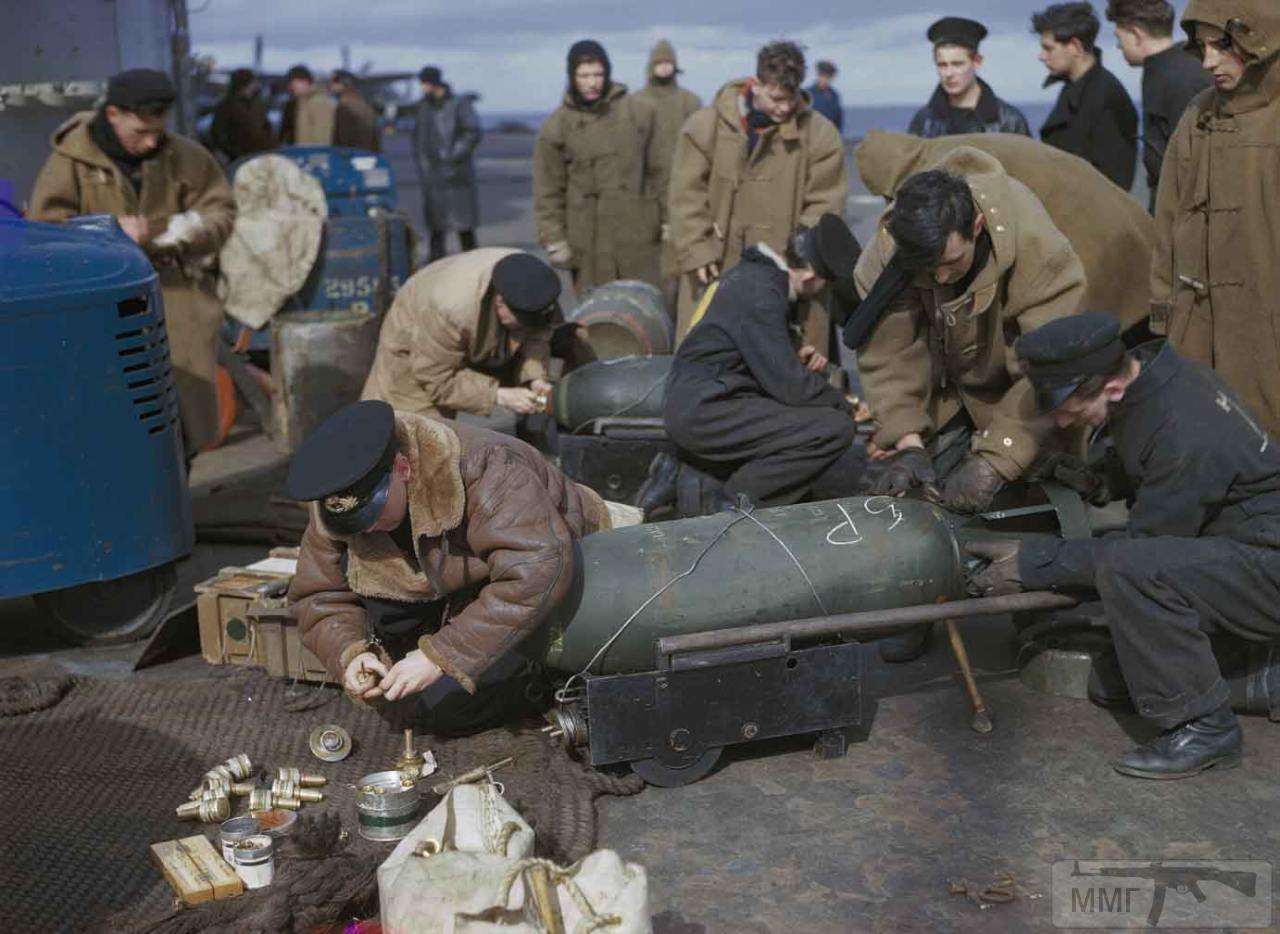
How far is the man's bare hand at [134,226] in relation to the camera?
6481 millimetres

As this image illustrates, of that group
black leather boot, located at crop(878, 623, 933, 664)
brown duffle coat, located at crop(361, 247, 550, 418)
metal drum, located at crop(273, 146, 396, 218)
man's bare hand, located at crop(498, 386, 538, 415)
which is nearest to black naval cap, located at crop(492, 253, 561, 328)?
brown duffle coat, located at crop(361, 247, 550, 418)

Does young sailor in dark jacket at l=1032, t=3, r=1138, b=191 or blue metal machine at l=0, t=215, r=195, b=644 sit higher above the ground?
young sailor in dark jacket at l=1032, t=3, r=1138, b=191

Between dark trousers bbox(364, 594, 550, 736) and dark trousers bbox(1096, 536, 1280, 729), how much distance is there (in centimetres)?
181

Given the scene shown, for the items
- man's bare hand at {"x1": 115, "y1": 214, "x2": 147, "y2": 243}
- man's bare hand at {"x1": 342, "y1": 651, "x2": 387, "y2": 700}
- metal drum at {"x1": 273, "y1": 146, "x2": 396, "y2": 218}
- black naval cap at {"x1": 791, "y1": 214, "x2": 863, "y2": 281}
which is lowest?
man's bare hand at {"x1": 342, "y1": 651, "x2": 387, "y2": 700}

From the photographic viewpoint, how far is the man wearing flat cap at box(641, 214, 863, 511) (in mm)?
5801

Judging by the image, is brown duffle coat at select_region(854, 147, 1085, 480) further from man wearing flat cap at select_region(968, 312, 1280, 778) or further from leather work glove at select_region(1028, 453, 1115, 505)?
man wearing flat cap at select_region(968, 312, 1280, 778)

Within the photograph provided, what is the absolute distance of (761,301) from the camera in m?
5.79

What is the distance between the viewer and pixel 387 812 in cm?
408

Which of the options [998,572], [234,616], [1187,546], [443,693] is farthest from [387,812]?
[1187,546]

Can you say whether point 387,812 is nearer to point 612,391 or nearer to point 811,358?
point 811,358

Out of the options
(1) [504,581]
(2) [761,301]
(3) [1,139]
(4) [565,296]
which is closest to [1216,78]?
(2) [761,301]

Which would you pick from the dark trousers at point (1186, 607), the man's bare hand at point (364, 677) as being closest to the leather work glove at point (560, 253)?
the man's bare hand at point (364, 677)

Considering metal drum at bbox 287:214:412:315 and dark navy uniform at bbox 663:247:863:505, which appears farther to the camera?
metal drum at bbox 287:214:412:315

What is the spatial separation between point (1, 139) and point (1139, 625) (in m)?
6.86
